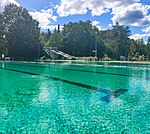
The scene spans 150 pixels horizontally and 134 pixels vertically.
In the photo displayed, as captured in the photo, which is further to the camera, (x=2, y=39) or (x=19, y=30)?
(x=2, y=39)

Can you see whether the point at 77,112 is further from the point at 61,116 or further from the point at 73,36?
the point at 73,36

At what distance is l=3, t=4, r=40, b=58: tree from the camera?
3612cm

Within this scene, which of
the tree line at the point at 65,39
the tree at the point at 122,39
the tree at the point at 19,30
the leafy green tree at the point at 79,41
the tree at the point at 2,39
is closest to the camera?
the tree at the point at 2,39

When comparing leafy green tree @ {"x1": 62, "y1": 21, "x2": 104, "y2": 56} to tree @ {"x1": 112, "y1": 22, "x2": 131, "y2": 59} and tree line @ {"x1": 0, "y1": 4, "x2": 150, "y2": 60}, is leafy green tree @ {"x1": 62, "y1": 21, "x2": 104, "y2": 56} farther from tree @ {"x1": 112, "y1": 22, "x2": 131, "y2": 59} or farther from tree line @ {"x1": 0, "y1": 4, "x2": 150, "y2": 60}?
tree @ {"x1": 112, "y1": 22, "x2": 131, "y2": 59}

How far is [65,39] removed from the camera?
157 ft

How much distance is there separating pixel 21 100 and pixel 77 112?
1896 mm

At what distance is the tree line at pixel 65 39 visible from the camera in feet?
119

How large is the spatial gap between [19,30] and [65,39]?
1325 cm

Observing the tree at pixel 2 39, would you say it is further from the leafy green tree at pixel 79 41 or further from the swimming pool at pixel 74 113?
the swimming pool at pixel 74 113

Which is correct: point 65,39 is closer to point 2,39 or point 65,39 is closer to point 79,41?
point 79,41

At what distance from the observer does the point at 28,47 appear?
124 ft

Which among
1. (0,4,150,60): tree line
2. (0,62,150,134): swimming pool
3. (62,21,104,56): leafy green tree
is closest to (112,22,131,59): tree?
(0,4,150,60): tree line

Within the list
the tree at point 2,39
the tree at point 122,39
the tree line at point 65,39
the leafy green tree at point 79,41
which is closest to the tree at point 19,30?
the tree line at point 65,39

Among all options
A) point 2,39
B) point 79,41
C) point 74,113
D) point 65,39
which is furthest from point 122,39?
point 74,113
